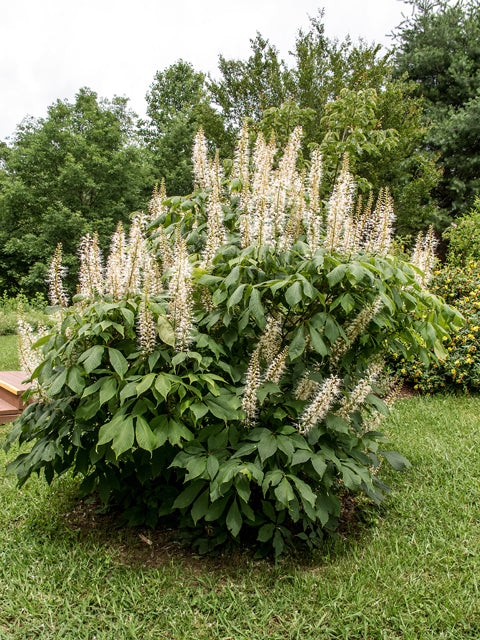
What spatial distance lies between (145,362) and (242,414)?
0.58 meters

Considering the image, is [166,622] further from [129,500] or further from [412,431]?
[412,431]

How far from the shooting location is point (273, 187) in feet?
8.61

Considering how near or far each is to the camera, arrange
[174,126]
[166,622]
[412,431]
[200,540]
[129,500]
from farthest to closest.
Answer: [174,126], [412,431], [129,500], [200,540], [166,622]

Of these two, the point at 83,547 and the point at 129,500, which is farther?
the point at 129,500

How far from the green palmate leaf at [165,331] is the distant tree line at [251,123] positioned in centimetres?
1062

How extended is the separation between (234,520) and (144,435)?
2.17ft

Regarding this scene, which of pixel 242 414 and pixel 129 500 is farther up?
pixel 242 414

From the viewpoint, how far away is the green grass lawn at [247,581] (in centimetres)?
205

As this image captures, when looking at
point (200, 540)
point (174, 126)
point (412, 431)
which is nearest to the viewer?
point (200, 540)

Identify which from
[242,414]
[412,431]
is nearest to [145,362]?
[242,414]

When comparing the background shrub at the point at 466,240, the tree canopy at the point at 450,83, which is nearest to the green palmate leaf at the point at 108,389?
the background shrub at the point at 466,240

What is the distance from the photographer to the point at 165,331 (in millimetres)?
2170

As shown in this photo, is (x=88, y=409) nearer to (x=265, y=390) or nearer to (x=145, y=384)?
(x=145, y=384)

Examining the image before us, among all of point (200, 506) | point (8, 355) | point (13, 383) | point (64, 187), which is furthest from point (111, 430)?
point (64, 187)
